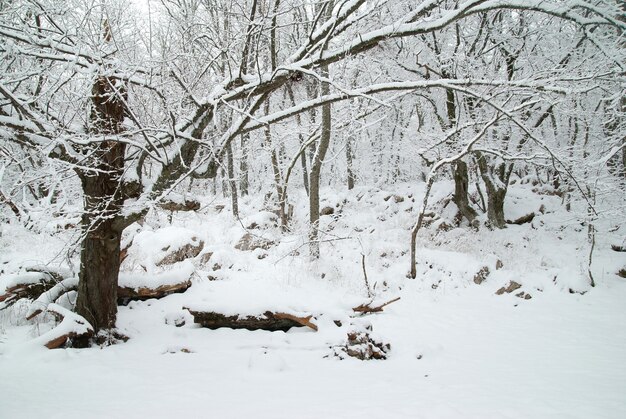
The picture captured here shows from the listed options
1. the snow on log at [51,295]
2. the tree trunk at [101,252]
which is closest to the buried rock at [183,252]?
the snow on log at [51,295]

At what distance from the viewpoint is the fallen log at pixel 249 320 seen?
19.4ft

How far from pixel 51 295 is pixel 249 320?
325cm

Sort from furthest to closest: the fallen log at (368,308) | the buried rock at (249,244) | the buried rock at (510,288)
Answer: the buried rock at (249,244) → the buried rock at (510,288) → the fallen log at (368,308)

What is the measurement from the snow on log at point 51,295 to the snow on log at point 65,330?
74 centimetres

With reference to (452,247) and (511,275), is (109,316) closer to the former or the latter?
(511,275)

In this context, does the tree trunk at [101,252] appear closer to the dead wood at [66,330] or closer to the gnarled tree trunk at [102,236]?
the gnarled tree trunk at [102,236]

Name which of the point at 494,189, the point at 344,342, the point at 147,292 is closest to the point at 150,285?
the point at 147,292

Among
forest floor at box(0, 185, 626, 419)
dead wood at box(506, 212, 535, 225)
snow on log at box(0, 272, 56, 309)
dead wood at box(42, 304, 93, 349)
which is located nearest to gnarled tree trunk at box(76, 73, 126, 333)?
dead wood at box(42, 304, 93, 349)

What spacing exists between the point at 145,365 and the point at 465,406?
384cm

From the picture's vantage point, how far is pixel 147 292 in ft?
21.7

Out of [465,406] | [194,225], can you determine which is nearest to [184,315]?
[465,406]

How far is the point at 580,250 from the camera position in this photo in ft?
34.4

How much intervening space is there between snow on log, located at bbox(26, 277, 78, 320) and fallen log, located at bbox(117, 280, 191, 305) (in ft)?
2.38

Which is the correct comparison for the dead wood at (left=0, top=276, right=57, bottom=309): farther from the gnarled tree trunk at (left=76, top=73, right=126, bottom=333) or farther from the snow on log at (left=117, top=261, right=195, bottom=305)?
the gnarled tree trunk at (left=76, top=73, right=126, bottom=333)
